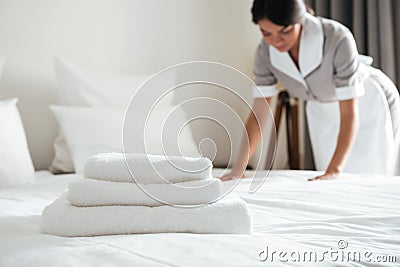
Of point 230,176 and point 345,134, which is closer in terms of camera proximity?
point 230,176

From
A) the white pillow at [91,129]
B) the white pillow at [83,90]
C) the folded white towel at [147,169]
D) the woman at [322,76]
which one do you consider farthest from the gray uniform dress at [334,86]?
the folded white towel at [147,169]

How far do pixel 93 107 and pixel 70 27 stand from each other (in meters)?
0.43

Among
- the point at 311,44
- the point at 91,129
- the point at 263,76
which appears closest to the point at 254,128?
the point at 263,76

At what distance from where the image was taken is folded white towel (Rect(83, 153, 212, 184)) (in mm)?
1154

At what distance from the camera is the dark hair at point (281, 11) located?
7.29 ft

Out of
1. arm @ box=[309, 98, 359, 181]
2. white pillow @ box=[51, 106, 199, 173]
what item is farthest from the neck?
white pillow @ box=[51, 106, 199, 173]

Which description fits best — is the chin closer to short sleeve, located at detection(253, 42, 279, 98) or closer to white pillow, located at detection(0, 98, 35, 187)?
short sleeve, located at detection(253, 42, 279, 98)

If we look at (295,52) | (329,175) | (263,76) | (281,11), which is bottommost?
(329,175)

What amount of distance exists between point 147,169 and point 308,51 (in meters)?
1.41

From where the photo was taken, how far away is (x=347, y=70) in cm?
235

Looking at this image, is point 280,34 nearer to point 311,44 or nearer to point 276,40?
point 276,40

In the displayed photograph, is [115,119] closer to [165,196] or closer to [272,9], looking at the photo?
[272,9]

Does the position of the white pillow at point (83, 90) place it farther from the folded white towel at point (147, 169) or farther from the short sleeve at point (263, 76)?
the folded white towel at point (147, 169)

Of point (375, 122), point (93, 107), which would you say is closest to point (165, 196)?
point (93, 107)
